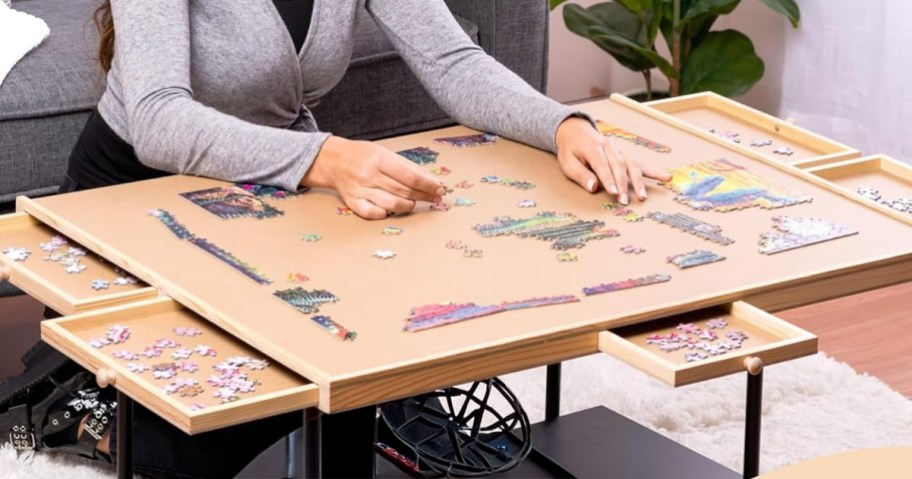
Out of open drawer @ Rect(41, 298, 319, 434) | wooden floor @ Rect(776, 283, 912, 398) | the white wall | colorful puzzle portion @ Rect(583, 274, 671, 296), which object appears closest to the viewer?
open drawer @ Rect(41, 298, 319, 434)

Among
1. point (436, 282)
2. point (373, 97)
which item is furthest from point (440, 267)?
point (373, 97)

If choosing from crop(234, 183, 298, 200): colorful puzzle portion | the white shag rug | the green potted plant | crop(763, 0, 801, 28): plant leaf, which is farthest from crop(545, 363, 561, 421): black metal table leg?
crop(763, 0, 801, 28): plant leaf

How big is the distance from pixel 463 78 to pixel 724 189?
1.42 feet

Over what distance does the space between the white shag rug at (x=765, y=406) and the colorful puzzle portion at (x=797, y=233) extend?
0.64 meters

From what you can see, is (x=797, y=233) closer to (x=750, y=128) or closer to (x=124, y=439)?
(x=750, y=128)

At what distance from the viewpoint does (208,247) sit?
162 centimetres

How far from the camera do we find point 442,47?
212 cm

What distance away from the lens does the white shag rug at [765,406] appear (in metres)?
2.35

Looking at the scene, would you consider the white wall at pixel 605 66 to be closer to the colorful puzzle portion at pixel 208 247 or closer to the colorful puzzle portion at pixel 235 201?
the colorful puzzle portion at pixel 235 201

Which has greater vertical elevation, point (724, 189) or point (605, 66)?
point (724, 189)

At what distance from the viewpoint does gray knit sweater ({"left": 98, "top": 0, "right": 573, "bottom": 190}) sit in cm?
178

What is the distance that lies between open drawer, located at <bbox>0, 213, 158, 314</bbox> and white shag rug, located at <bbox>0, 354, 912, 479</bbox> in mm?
610

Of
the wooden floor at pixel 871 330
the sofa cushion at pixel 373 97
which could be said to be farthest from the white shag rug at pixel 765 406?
the sofa cushion at pixel 373 97

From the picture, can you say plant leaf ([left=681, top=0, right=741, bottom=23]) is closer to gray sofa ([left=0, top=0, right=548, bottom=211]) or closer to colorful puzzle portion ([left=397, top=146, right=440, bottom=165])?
gray sofa ([left=0, top=0, right=548, bottom=211])
